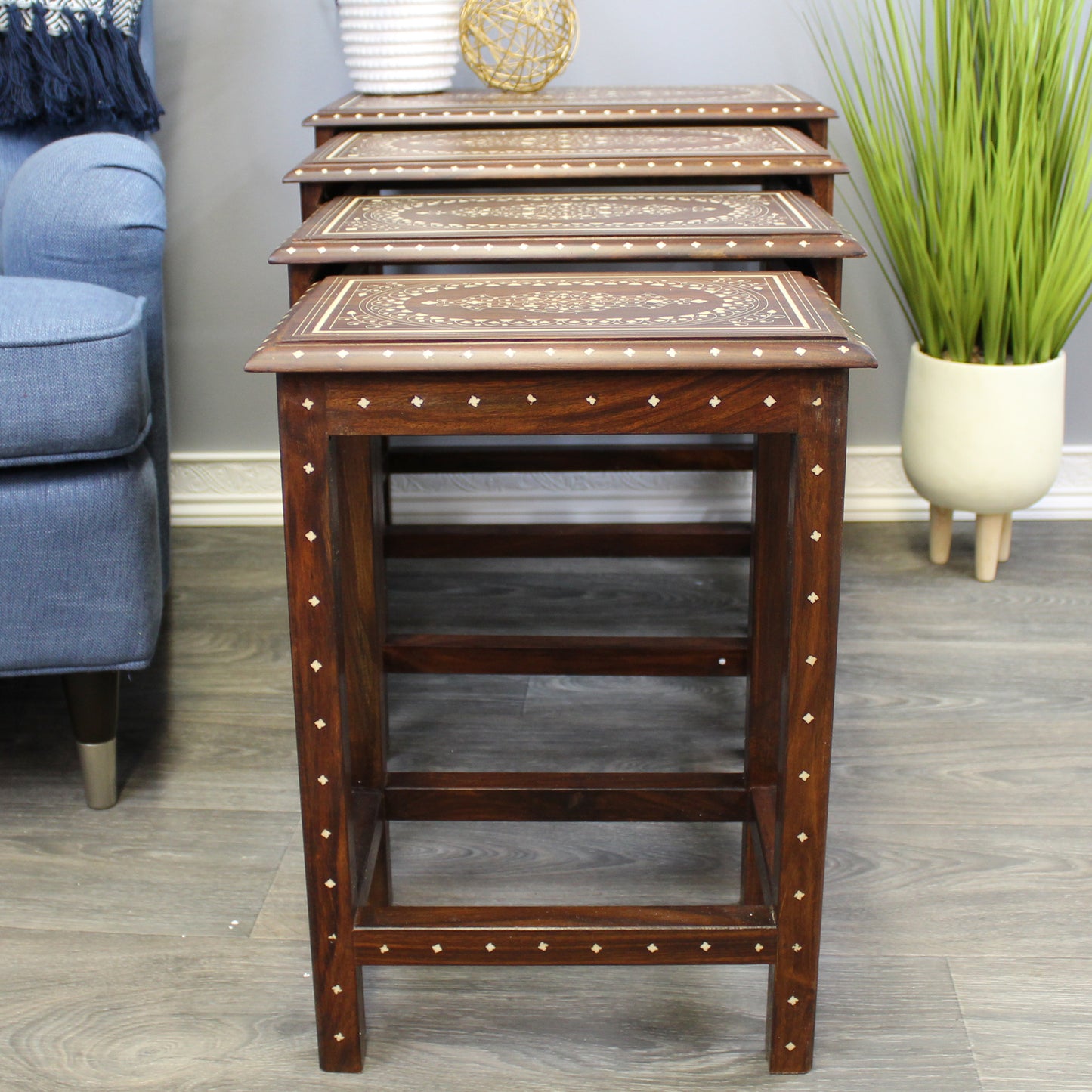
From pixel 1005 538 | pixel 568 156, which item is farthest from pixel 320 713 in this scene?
pixel 1005 538

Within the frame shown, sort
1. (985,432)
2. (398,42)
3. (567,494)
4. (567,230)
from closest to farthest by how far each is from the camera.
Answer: (567,230)
(398,42)
(985,432)
(567,494)

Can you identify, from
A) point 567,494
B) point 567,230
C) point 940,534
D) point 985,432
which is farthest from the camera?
point 567,494

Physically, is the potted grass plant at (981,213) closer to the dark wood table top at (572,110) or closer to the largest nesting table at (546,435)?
the dark wood table top at (572,110)

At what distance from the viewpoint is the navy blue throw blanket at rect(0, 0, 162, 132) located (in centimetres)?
152

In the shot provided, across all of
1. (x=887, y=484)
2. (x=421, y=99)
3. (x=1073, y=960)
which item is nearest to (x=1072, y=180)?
(x=887, y=484)

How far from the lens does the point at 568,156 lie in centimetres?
124

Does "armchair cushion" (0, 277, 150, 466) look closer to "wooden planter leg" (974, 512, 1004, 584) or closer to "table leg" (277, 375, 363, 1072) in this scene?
"table leg" (277, 375, 363, 1072)

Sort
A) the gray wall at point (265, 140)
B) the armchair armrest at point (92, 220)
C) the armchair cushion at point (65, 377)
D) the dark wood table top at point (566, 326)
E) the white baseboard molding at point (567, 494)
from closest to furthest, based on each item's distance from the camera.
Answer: the dark wood table top at point (566, 326) → the armchair cushion at point (65, 377) → the armchair armrest at point (92, 220) → the gray wall at point (265, 140) → the white baseboard molding at point (567, 494)

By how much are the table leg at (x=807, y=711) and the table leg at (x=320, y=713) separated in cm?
30

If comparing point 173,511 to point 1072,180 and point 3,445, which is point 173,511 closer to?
point 3,445

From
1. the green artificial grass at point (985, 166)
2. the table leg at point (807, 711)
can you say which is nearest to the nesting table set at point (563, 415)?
the table leg at point (807, 711)

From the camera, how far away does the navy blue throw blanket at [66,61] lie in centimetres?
152

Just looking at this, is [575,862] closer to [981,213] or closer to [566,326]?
[566,326]

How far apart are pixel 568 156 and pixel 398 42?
0.44 m
